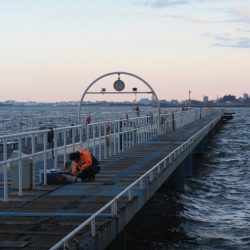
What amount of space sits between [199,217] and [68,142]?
10.2m

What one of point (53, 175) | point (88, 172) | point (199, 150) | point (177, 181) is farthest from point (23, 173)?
point (199, 150)

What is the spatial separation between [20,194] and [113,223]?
10.9 feet

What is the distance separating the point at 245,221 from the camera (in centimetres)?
1991

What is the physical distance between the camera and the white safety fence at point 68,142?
42.9 ft

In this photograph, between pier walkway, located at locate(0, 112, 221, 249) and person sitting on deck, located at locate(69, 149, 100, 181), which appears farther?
person sitting on deck, located at locate(69, 149, 100, 181)

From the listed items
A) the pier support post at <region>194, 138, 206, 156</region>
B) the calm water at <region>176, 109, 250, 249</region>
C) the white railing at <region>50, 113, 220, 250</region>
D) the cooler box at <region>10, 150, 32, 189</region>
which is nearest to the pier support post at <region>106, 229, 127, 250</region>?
the white railing at <region>50, 113, 220, 250</region>

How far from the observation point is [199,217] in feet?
67.6

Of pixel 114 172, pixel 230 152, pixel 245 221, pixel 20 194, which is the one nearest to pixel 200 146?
pixel 230 152

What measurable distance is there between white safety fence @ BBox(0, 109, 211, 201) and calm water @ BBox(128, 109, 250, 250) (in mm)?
2993

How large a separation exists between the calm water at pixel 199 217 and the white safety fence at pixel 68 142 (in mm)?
2993

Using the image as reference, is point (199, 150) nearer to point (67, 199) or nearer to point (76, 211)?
point (67, 199)

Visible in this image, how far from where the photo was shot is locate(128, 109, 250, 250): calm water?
653 inches

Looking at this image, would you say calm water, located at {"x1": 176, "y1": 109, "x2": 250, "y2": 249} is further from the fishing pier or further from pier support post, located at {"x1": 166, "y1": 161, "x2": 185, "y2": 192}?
the fishing pier

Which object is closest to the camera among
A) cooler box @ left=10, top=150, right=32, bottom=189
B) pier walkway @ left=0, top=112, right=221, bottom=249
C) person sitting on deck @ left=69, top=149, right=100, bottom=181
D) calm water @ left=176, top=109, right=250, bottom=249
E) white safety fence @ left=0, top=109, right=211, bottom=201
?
pier walkway @ left=0, top=112, right=221, bottom=249
